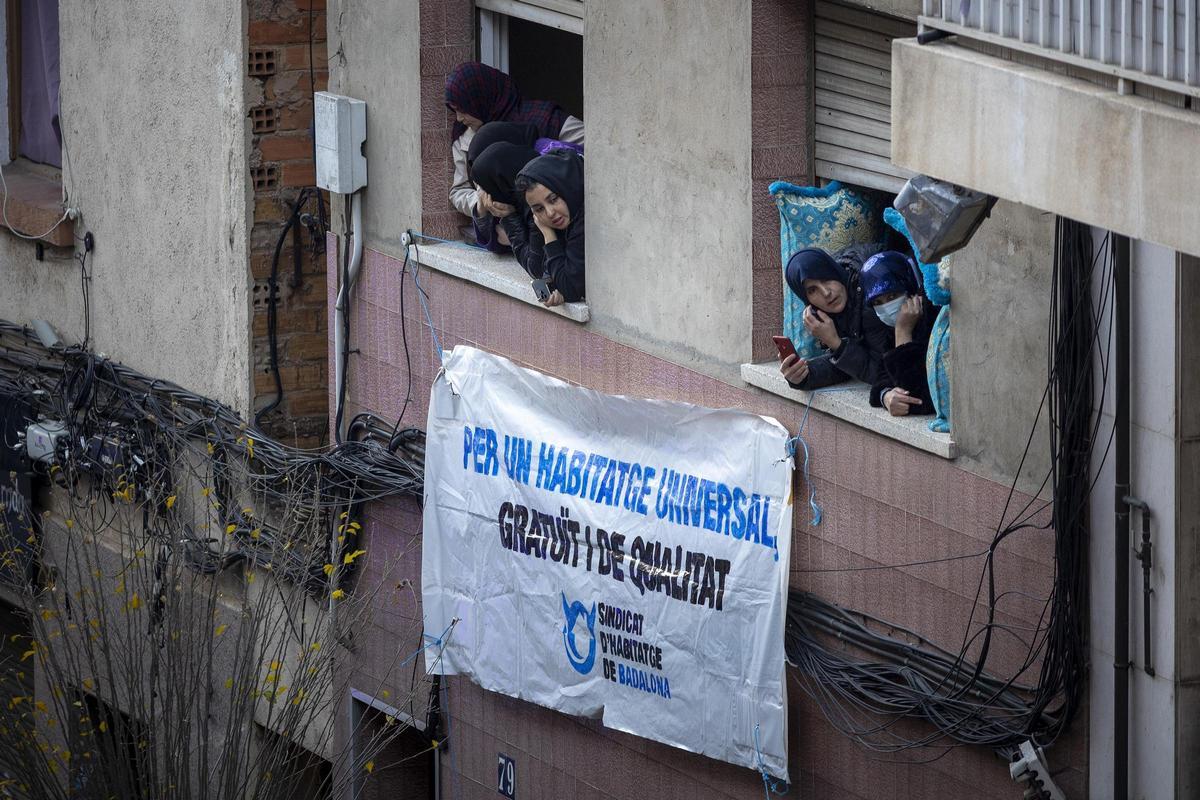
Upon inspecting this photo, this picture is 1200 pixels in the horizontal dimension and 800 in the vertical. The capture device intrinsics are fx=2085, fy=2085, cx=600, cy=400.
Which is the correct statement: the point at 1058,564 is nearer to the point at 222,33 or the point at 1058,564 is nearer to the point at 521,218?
the point at 521,218

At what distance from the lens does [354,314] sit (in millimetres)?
11617

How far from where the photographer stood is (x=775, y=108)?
868cm

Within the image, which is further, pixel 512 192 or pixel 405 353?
pixel 405 353

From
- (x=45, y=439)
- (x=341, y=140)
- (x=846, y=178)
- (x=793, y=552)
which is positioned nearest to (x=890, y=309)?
(x=846, y=178)

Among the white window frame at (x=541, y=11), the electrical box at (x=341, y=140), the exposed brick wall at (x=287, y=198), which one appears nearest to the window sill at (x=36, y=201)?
the exposed brick wall at (x=287, y=198)

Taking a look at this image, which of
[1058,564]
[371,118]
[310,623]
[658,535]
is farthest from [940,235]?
[310,623]

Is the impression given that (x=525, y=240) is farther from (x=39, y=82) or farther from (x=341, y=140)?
(x=39, y=82)

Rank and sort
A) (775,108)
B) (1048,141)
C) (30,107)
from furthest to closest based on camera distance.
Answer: (30,107) → (775,108) → (1048,141)

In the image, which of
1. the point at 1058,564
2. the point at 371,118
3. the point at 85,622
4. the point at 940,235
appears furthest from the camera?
the point at 371,118

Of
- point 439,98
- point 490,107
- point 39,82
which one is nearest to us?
point 490,107

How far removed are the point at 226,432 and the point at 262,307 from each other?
2.50 feet

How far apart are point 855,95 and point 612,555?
2.43 m

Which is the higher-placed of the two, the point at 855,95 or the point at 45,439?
the point at 855,95

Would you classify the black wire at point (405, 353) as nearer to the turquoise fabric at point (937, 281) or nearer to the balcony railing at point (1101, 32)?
the turquoise fabric at point (937, 281)
